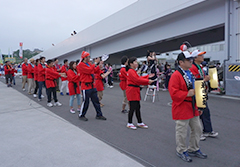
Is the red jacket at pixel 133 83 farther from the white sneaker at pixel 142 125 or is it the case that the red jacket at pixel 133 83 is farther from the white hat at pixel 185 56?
the white hat at pixel 185 56

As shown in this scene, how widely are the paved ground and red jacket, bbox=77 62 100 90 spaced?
3.51ft

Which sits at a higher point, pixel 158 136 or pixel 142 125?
pixel 142 125

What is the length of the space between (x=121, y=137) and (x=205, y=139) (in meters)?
1.84

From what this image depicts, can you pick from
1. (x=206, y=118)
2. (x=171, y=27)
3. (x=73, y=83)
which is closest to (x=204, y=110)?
(x=206, y=118)

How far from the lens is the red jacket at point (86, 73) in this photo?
17.0 ft

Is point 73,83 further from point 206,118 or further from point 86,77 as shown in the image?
point 206,118

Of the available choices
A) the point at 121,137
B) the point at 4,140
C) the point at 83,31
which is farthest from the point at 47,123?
the point at 83,31

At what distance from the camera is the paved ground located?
123 inches

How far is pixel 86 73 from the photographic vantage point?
5.21 metres

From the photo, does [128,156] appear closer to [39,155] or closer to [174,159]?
[174,159]

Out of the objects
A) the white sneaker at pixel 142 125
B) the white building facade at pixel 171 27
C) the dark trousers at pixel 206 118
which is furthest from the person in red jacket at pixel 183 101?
the white building facade at pixel 171 27

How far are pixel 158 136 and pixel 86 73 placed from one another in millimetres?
2612

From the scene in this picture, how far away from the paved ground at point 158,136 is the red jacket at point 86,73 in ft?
3.51

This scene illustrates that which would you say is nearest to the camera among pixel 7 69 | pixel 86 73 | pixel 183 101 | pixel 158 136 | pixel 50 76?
pixel 183 101
